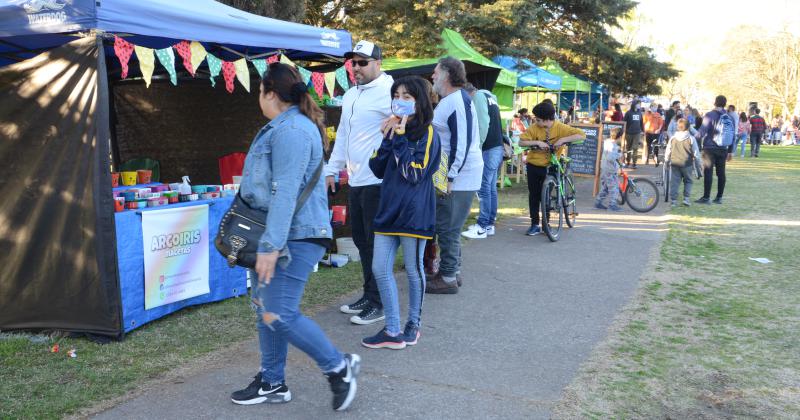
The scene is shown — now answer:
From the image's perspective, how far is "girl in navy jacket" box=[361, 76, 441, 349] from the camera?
4.15 meters

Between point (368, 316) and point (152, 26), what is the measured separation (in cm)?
272

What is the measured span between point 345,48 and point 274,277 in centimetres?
461

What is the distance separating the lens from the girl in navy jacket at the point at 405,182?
4.15 meters

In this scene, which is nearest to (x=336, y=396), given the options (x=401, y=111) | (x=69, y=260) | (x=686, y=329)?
(x=401, y=111)

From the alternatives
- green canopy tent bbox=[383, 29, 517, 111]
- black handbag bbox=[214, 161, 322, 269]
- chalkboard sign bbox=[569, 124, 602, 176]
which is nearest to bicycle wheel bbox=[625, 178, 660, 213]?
chalkboard sign bbox=[569, 124, 602, 176]

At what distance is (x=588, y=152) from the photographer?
499 inches

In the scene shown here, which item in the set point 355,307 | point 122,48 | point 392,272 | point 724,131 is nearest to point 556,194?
point 355,307

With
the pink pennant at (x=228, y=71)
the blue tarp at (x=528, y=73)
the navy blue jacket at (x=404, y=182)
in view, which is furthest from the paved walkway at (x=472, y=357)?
the blue tarp at (x=528, y=73)

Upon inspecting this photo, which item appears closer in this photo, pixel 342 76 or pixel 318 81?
pixel 318 81

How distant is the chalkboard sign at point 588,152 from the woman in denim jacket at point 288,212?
1003cm

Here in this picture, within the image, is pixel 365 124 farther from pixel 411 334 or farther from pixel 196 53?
pixel 196 53

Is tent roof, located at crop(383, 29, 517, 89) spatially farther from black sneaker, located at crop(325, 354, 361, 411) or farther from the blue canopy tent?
black sneaker, located at crop(325, 354, 361, 411)

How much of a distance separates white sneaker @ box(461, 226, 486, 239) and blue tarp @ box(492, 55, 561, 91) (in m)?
9.09

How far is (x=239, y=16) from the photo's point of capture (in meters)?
6.48
